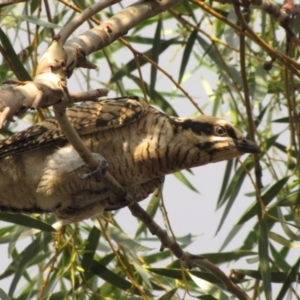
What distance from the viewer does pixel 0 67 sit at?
3.30 m

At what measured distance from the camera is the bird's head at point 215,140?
2.96m

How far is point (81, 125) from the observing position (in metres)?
3.02

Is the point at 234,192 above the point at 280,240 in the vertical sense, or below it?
above

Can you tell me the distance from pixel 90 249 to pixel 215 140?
30.4 inches

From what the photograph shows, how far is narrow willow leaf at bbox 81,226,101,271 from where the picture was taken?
11.1ft

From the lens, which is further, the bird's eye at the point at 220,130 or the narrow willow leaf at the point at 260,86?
the narrow willow leaf at the point at 260,86

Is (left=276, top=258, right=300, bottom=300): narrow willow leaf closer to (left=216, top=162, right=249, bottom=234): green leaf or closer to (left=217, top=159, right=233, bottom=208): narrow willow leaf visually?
(left=216, top=162, right=249, bottom=234): green leaf

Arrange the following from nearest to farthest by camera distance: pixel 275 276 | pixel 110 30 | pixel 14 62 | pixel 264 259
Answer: pixel 110 30 < pixel 14 62 < pixel 264 259 < pixel 275 276

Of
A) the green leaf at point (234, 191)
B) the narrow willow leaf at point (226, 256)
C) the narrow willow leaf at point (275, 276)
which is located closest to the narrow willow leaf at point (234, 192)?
the green leaf at point (234, 191)

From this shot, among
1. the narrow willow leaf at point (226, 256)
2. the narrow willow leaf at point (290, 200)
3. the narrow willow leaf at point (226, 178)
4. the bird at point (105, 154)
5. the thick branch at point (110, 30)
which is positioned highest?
the thick branch at point (110, 30)

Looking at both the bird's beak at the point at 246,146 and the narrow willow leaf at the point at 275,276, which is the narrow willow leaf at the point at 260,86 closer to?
the bird's beak at the point at 246,146

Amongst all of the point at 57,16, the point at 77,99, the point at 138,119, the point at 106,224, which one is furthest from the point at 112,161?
the point at 57,16

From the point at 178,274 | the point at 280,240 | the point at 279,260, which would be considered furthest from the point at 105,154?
the point at 279,260

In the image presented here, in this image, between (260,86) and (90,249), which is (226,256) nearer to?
(90,249)
